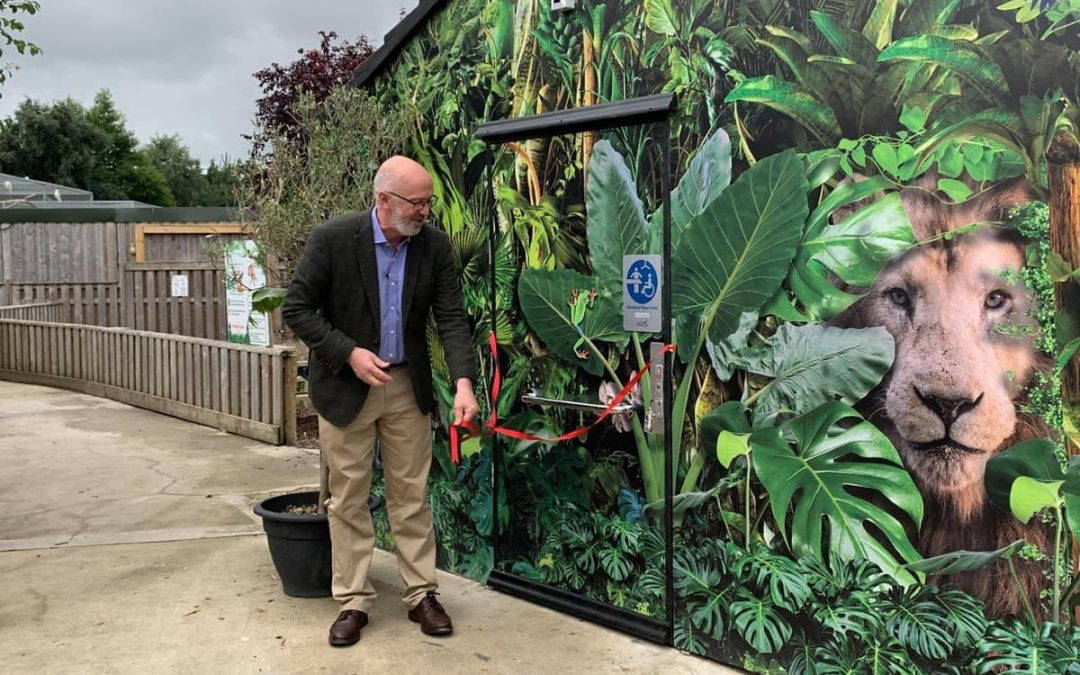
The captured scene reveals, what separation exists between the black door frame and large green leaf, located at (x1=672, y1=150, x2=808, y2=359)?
97 millimetres

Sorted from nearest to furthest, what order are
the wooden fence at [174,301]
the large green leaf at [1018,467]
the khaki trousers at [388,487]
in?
the large green leaf at [1018,467] → the khaki trousers at [388,487] → the wooden fence at [174,301]

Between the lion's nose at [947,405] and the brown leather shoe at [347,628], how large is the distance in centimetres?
251

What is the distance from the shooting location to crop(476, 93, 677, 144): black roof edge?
4.17 m

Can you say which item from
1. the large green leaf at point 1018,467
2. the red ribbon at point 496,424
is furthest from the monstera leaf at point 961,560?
the red ribbon at point 496,424

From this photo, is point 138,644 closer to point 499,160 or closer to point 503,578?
point 503,578

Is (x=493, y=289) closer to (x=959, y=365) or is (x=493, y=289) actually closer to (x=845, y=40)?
(x=845, y=40)

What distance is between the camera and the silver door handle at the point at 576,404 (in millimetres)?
4484

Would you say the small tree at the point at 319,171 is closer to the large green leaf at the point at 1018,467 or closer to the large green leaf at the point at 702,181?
the large green leaf at the point at 702,181

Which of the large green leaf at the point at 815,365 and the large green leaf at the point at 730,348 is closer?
the large green leaf at the point at 815,365

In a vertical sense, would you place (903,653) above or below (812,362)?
below

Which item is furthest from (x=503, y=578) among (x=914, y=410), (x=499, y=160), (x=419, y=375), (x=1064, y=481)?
(x=1064, y=481)

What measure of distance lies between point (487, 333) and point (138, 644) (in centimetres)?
205

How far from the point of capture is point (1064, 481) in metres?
3.15

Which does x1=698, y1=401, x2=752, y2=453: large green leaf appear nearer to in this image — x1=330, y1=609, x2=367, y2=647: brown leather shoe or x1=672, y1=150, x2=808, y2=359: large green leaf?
x1=672, y1=150, x2=808, y2=359: large green leaf
